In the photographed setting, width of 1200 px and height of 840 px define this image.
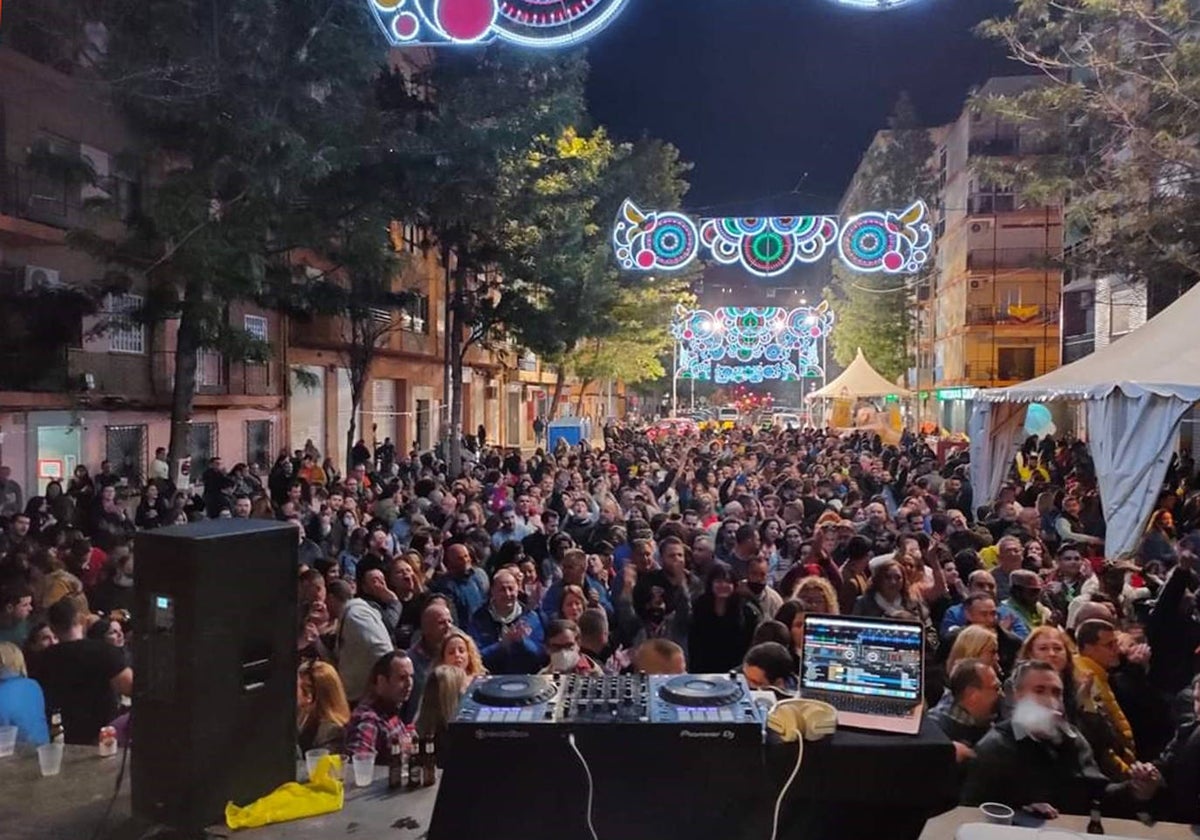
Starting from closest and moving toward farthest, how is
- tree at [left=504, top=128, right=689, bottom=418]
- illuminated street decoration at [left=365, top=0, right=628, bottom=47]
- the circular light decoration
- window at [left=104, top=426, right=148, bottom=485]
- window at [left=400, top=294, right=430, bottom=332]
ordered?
1. the circular light decoration
2. illuminated street decoration at [left=365, top=0, right=628, bottom=47]
3. window at [left=104, top=426, right=148, bottom=485]
4. tree at [left=504, top=128, right=689, bottom=418]
5. window at [left=400, top=294, right=430, bottom=332]

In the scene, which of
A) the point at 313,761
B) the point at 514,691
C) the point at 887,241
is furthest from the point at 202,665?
the point at 887,241

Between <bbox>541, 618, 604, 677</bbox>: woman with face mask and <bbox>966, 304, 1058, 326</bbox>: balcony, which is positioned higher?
<bbox>966, 304, 1058, 326</bbox>: balcony

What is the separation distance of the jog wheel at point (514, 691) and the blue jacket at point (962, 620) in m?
4.21

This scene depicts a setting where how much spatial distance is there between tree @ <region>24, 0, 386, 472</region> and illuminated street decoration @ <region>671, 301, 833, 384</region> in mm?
27845

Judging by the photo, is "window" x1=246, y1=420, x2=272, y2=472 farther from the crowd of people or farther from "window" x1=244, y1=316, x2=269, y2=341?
the crowd of people

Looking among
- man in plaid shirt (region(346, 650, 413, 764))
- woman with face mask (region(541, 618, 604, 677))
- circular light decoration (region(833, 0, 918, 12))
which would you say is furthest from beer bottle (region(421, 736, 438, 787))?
circular light decoration (region(833, 0, 918, 12))

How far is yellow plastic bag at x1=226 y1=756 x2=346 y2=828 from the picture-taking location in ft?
9.27

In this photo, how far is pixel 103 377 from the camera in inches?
656

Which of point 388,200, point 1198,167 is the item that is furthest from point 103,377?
point 1198,167

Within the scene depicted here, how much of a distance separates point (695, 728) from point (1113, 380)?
8.68 meters

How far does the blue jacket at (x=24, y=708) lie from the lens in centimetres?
428

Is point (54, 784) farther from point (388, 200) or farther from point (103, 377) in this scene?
point (103, 377)

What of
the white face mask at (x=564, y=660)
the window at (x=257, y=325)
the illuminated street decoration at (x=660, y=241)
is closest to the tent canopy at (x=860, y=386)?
the illuminated street decoration at (x=660, y=241)

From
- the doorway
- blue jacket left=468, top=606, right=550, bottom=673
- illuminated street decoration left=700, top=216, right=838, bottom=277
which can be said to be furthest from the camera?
illuminated street decoration left=700, top=216, right=838, bottom=277
